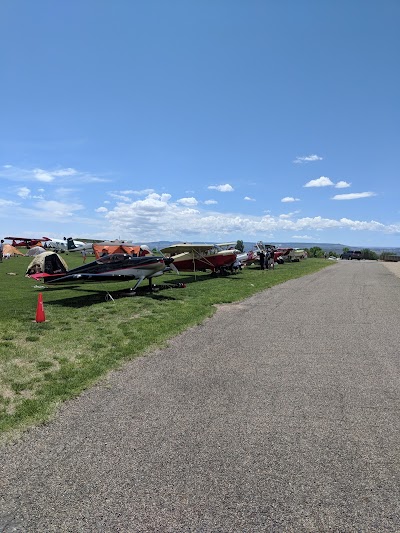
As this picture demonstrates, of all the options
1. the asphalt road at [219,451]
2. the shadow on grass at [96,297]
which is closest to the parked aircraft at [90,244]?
the shadow on grass at [96,297]

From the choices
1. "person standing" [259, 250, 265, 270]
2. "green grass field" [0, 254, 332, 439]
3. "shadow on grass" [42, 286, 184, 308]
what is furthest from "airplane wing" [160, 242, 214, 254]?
"person standing" [259, 250, 265, 270]

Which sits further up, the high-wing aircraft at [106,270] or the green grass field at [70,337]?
the high-wing aircraft at [106,270]

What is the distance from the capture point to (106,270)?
1616 centimetres

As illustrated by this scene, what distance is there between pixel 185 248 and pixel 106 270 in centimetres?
1020

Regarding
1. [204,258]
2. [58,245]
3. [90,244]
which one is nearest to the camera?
[204,258]

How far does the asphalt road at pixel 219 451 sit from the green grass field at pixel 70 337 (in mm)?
424

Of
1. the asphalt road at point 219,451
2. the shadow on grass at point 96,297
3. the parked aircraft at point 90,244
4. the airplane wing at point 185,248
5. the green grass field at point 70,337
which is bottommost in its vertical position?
the asphalt road at point 219,451

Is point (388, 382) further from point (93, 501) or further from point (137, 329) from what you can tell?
point (137, 329)

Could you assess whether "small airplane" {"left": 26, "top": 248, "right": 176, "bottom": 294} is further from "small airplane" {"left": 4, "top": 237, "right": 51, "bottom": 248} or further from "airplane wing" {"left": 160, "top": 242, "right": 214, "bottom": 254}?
"small airplane" {"left": 4, "top": 237, "right": 51, "bottom": 248}

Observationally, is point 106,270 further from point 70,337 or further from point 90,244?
point 90,244

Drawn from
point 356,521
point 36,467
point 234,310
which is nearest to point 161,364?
point 36,467

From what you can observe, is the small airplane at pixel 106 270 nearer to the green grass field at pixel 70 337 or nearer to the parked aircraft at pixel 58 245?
the green grass field at pixel 70 337

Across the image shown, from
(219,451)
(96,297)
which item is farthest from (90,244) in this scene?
(219,451)

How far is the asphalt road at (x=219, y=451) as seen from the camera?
3203 mm
